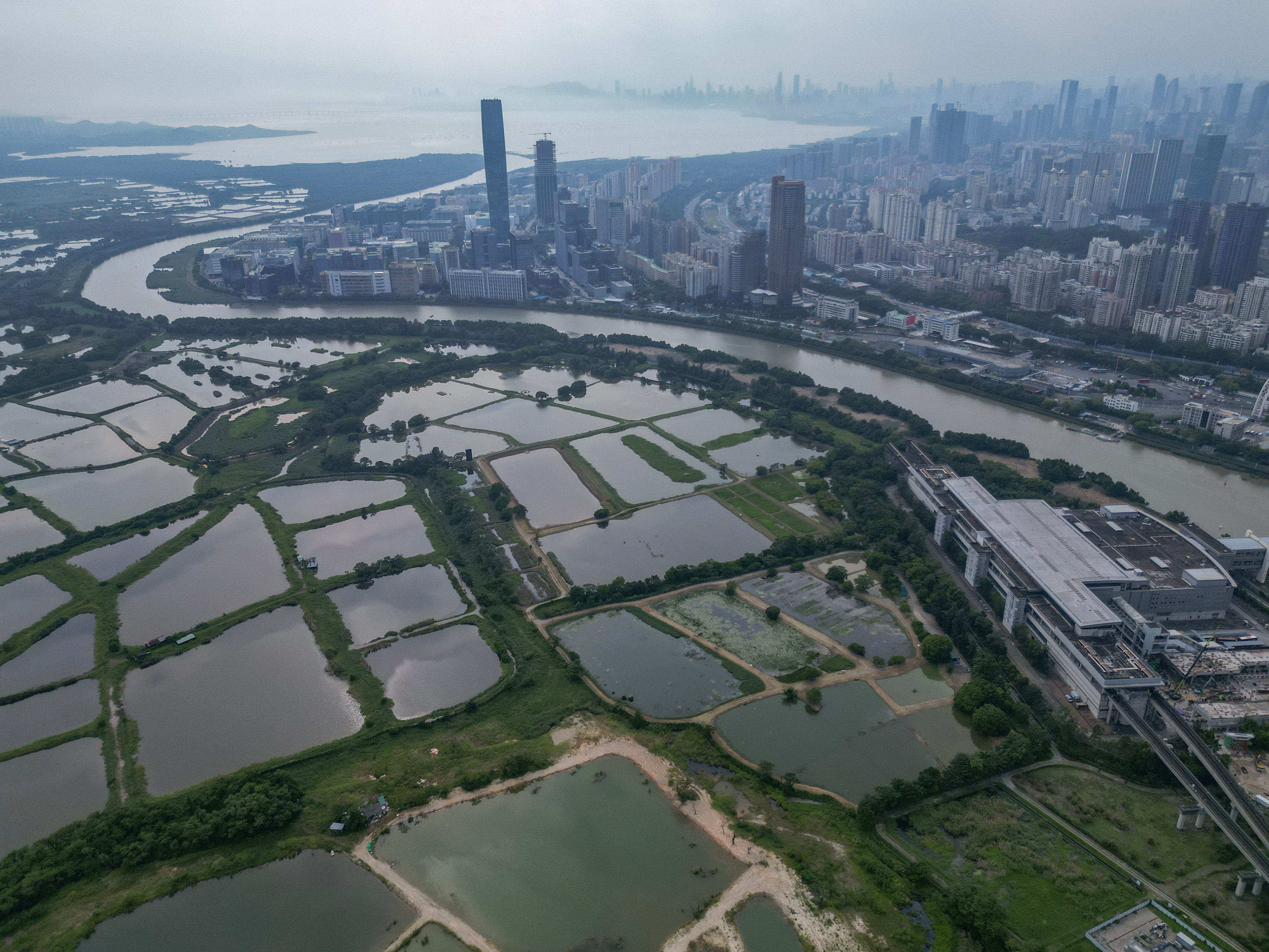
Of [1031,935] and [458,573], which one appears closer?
[1031,935]

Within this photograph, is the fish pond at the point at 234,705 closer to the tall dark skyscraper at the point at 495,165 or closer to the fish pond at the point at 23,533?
the fish pond at the point at 23,533

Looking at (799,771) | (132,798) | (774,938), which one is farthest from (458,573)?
(774,938)

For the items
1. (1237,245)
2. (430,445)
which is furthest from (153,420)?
(1237,245)

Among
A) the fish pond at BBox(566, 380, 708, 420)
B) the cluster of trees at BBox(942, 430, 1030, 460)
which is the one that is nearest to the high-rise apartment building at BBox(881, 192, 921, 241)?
the fish pond at BBox(566, 380, 708, 420)

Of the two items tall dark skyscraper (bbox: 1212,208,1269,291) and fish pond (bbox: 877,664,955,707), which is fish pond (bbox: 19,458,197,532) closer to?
fish pond (bbox: 877,664,955,707)

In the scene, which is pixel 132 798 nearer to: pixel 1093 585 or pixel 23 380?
pixel 1093 585
